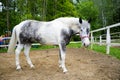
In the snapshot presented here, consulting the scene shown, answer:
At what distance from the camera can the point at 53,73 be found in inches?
229

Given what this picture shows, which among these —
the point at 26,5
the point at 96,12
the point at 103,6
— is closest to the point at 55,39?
the point at 26,5

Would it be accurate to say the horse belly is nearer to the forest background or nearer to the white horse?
the white horse

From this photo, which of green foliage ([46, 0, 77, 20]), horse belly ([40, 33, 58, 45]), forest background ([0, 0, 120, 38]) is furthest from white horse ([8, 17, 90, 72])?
green foliage ([46, 0, 77, 20])

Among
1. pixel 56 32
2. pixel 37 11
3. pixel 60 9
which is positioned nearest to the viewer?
pixel 56 32

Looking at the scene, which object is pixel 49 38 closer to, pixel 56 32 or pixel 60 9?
pixel 56 32

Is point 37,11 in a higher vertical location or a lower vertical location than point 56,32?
higher

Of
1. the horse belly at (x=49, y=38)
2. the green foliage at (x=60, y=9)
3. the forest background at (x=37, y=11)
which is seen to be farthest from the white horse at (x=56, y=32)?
the green foliage at (x=60, y=9)

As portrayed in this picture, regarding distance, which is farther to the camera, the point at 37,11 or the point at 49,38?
the point at 37,11

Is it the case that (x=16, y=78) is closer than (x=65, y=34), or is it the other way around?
(x=16, y=78)

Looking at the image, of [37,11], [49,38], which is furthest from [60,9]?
[49,38]

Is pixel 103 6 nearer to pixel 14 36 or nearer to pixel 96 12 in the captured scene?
pixel 96 12

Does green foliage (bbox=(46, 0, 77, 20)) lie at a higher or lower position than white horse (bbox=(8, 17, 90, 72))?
higher

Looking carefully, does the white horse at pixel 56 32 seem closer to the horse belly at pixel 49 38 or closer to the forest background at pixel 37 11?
the horse belly at pixel 49 38

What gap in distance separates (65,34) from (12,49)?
1.67 metres
